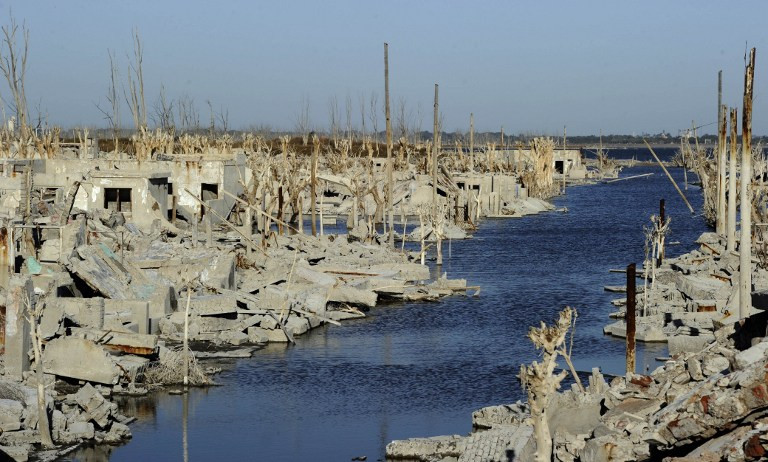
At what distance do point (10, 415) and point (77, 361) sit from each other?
8.72ft

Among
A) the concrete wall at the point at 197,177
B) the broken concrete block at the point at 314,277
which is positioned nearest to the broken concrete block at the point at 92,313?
the broken concrete block at the point at 314,277

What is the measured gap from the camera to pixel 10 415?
1464 centimetres

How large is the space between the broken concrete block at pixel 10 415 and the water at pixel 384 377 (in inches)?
37.0

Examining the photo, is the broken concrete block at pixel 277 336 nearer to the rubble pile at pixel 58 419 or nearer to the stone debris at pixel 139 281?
the stone debris at pixel 139 281

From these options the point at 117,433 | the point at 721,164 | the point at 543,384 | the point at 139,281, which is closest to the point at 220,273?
the point at 139,281

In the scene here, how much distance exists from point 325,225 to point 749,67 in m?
31.9

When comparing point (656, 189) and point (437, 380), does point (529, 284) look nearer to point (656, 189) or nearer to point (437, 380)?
point (437, 380)

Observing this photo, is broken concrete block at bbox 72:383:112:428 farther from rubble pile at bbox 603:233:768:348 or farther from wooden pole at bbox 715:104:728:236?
wooden pole at bbox 715:104:728:236

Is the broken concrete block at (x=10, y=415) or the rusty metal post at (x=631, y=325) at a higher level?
the rusty metal post at (x=631, y=325)

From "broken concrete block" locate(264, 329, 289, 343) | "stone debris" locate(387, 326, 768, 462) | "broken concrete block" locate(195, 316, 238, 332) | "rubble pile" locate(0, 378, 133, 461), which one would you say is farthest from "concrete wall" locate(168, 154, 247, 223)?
"stone debris" locate(387, 326, 768, 462)

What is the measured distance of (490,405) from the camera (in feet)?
57.3

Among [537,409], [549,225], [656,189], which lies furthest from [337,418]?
[656,189]

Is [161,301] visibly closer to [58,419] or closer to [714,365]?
[58,419]

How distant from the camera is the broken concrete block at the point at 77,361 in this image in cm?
1720
